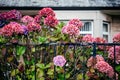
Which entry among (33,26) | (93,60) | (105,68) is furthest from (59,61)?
(33,26)

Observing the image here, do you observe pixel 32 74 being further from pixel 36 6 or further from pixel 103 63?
pixel 36 6

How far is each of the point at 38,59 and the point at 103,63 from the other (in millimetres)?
761

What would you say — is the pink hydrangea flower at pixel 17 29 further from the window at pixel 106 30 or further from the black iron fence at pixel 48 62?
the window at pixel 106 30

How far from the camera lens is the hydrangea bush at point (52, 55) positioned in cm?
387

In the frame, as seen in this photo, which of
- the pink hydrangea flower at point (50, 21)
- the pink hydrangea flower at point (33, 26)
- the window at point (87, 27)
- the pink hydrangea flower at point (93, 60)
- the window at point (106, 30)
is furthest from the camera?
the window at point (106, 30)

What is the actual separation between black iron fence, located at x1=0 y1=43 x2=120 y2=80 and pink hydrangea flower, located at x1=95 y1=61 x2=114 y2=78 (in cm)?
3

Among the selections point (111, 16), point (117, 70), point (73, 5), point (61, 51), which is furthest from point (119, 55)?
point (111, 16)

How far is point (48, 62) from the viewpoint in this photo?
4.02 m

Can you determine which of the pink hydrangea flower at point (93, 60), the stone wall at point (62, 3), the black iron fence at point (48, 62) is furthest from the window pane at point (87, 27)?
the pink hydrangea flower at point (93, 60)

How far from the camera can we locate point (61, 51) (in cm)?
409

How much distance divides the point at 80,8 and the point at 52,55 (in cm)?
841

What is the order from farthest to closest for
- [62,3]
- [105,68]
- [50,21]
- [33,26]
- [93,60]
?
[62,3] < [50,21] < [33,26] < [93,60] < [105,68]

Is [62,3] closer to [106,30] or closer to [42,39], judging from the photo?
[106,30]

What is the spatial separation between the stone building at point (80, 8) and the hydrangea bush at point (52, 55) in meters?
8.14
